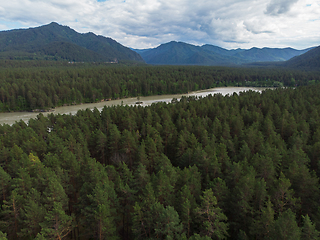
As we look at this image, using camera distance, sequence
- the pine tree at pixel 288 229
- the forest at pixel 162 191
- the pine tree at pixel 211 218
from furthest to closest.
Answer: the forest at pixel 162 191 → the pine tree at pixel 211 218 → the pine tree at pixel 288 229

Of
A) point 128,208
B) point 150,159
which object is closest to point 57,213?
point 128,208

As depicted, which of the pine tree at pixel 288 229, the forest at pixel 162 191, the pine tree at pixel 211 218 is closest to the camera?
the pine tree at pixel 288 229

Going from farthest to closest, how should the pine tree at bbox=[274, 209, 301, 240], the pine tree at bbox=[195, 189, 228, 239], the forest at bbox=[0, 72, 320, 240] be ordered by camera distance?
the forest at bbox=[0, 72, 320, 240] → the pine tree at bbox=[195, 189, 228, 239] → the pine tree at bbox=[274, 209, 301, 240]

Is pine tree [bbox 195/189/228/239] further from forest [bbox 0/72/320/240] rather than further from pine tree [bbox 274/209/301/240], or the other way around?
pine tree [bbox 274/209/301/240]

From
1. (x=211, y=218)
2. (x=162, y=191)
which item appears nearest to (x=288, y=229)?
(x=211, y=218)

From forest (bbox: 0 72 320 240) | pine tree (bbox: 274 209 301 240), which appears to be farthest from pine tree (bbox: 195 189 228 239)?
pine tree (bbox: 274 209 301 240)

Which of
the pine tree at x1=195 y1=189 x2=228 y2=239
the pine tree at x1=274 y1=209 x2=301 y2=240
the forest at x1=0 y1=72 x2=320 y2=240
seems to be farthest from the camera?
the forest at x1=0 y1=72 x2=320 y2=240

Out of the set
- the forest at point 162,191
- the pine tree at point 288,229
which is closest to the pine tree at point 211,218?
the forest at point 162,191

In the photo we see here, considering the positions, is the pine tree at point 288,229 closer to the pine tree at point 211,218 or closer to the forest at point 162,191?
the forest at point 162,191

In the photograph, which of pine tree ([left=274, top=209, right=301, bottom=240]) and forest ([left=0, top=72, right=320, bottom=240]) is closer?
pine tree ([left=274, top=209, right=301, bottom=240])

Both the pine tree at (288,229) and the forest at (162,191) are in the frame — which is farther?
the forest at (162,191)

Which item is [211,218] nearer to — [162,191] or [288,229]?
[162,191]
